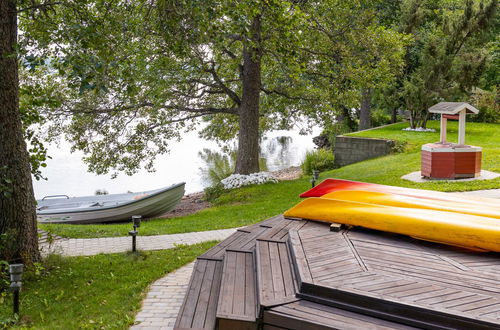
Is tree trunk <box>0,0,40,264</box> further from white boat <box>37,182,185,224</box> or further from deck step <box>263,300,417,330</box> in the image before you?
white boat <box>37,182,185,224</box>

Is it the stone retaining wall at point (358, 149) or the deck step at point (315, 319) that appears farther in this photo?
the stone retaining wall at point (358, 149)

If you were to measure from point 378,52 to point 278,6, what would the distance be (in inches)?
293

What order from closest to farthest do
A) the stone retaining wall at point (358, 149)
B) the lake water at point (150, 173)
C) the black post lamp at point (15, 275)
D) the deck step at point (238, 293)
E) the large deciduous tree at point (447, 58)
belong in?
the deck step at point (238, 293), the black post lamp at point (15, 275), the stone retaining wall at point (358, 149), the large deciduous tree at point (447, 58), the lake water at point (150, 173)

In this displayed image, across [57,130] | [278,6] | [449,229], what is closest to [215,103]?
[57,130]

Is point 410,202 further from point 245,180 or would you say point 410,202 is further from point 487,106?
point 487,106

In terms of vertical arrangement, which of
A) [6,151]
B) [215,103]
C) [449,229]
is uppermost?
[215,103]

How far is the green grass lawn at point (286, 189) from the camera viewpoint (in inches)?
445

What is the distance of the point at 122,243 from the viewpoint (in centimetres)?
A: 964

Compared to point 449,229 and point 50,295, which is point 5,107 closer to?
point 50,295

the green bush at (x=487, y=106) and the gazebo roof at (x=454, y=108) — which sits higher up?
the green bush at (x=487, y=106)

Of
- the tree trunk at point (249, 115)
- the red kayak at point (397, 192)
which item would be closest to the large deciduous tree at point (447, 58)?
the tree trunk at point (249, 115)

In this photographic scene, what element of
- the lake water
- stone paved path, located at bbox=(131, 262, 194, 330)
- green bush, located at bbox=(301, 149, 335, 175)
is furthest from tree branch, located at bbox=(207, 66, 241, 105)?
stone paved path, located at bbox=(131, 262, 194, 330)

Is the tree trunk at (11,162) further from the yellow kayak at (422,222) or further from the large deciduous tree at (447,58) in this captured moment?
the large deciduous tree at (447,58)

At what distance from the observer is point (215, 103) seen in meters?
18.2
